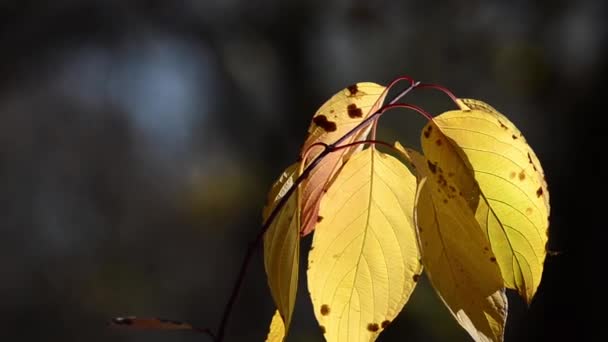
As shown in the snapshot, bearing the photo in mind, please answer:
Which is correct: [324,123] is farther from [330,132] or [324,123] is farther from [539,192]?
[539,192]

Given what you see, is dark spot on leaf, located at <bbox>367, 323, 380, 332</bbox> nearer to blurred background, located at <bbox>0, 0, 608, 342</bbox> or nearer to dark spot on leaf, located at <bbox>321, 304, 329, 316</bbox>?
dark spot on leaf, located at <bbox>321, 304, 329, 316</bbox>

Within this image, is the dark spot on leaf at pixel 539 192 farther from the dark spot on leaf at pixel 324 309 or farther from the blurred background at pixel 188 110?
the blurred background at pixel 188 110

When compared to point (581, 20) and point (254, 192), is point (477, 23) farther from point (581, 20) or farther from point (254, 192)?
point (254, 192)

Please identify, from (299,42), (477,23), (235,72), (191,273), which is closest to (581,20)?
(477,23)

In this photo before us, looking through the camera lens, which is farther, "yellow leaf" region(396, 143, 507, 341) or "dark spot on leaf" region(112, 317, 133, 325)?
"yellow leaf" region(396, 143, 507, 341)

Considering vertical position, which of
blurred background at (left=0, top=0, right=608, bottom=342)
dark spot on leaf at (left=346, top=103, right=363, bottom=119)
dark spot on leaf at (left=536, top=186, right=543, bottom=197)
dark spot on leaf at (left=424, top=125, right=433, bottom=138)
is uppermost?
dark spot on leaf at (left=346, top=103, right=363, bottom=119)

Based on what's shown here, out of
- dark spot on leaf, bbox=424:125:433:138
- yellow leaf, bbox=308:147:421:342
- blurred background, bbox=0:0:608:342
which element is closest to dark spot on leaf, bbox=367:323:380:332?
yellow leaf, bbox=308:147:421:342

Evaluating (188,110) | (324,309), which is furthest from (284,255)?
(188,110)

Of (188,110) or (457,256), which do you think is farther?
(188,110)
